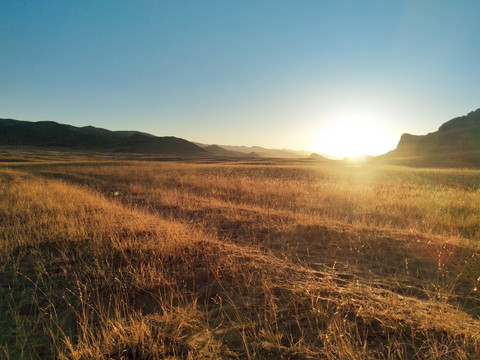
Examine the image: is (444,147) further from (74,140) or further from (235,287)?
(74,140)

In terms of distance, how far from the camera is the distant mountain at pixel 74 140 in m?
117

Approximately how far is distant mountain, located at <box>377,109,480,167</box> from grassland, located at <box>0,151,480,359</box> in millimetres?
39740

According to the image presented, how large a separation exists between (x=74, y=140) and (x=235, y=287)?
511 feet

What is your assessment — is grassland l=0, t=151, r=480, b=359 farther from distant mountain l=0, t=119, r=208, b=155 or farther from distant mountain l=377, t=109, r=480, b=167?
distant mountain l=0, t=119, r=208, b=155

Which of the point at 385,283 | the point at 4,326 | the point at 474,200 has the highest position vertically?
the point at 474,200

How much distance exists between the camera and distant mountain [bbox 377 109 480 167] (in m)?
36.2

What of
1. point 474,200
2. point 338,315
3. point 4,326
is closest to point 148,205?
point 4,326

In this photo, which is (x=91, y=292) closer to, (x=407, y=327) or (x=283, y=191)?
(x=407, y=327)

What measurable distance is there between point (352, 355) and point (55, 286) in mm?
3579

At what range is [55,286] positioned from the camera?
311 cm

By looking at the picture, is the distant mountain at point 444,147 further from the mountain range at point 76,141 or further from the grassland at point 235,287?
the mountain range at point 76,141

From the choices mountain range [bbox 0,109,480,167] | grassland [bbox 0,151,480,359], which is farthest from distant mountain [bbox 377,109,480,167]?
grassland [bbox 0,151,480,359]

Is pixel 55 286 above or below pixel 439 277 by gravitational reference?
below

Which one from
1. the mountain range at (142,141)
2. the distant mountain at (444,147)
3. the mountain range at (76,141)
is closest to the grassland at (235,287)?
the distant mountain at (444,147)
